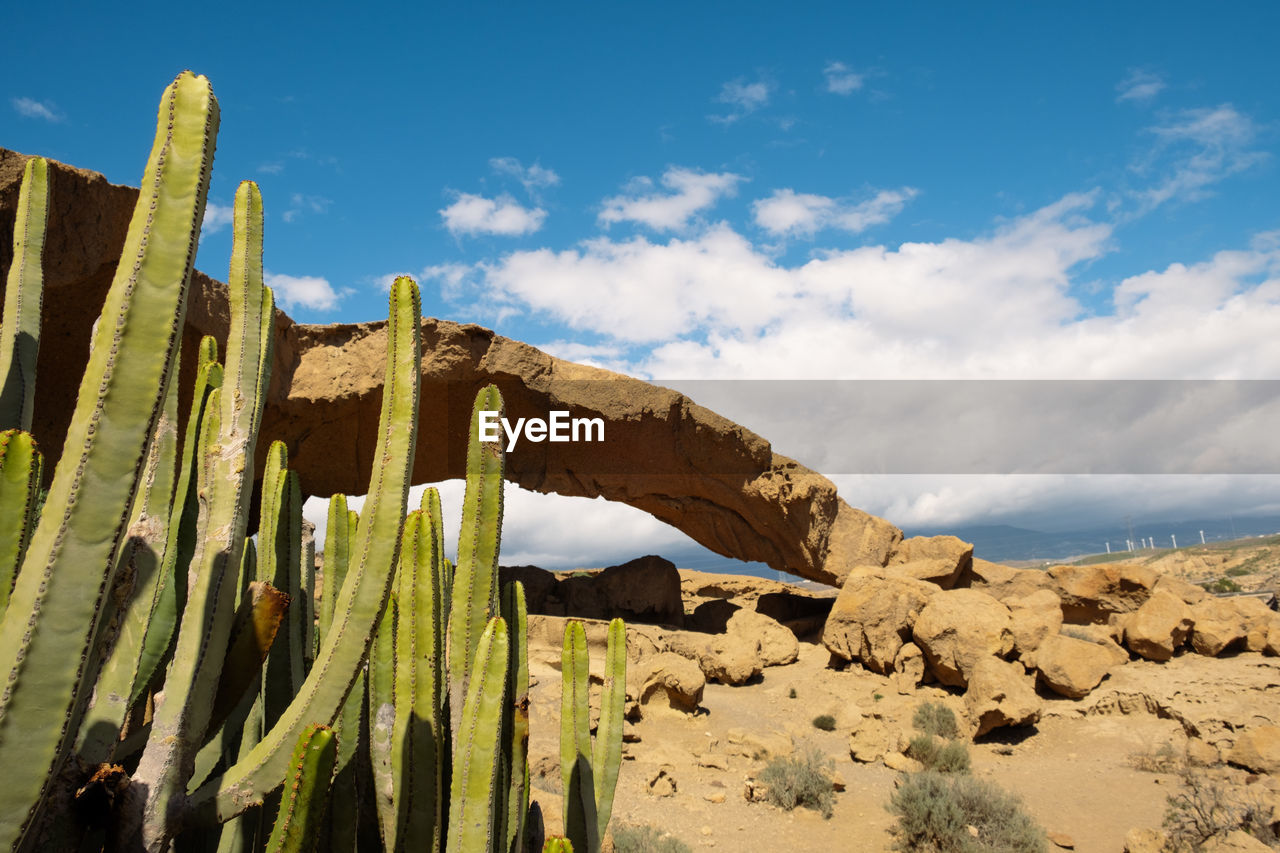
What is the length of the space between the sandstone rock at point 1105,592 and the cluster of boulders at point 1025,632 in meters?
0.02

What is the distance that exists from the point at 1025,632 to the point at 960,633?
1035mm

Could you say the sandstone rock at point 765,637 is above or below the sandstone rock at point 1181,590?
below

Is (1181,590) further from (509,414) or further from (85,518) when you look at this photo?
(85,518)

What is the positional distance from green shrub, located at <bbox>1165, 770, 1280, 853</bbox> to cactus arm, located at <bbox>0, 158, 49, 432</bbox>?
755 centimetres

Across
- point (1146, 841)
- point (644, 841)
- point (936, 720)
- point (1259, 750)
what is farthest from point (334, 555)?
point (1259, 750)

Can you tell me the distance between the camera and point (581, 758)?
331 cm

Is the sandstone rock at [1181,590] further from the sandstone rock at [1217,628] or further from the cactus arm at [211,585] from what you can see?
the cactus arm at [211,585]

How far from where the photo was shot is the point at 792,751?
28.0ft

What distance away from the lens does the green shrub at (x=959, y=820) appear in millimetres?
6016

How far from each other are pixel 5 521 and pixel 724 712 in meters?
9.85

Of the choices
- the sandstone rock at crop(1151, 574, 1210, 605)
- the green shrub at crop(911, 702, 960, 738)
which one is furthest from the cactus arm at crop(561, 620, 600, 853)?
the sandstone rock at crop(1151, 574, 1210, 605)

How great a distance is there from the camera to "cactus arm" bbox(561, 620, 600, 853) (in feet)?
10.7

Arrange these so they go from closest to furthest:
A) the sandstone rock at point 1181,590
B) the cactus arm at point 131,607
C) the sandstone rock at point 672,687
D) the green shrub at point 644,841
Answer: the cactus arm at point 131,607, the green shrub at point 644,841, the sandstone rock at point 672,687, the sandstone rock at point 1181,590

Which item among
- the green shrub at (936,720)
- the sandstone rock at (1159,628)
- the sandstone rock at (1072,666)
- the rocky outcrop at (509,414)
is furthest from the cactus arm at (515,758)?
the sandstone rock at (1159,628)
